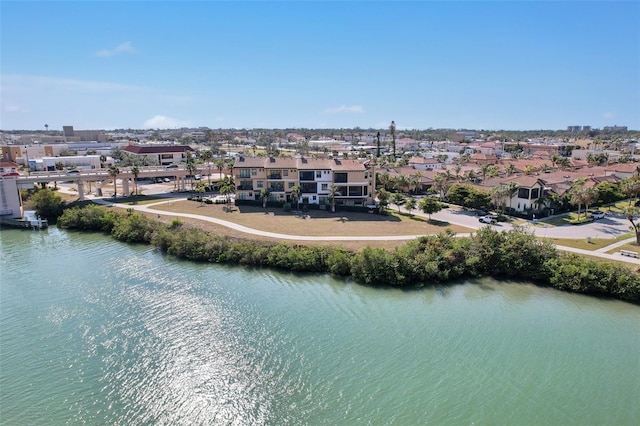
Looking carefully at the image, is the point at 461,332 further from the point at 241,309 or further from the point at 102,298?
the point at 102,298

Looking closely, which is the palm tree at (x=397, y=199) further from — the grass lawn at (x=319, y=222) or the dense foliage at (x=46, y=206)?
the dense foliage at (x=46, y=206)

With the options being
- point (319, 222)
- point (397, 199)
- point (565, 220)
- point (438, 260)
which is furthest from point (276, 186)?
Answer: point (565, 220)

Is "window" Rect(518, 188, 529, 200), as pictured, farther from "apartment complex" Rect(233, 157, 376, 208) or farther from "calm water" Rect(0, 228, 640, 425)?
"calm water" Rect(0, 228, 640, 425)

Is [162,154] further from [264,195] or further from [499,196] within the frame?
[499,196]

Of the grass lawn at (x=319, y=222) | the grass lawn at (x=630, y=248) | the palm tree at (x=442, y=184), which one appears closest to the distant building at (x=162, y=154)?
the grass lawn at (x=319, y=222)

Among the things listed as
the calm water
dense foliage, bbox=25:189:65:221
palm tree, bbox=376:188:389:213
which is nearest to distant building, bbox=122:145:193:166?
dense foliage, bbox=25:189:65:221
